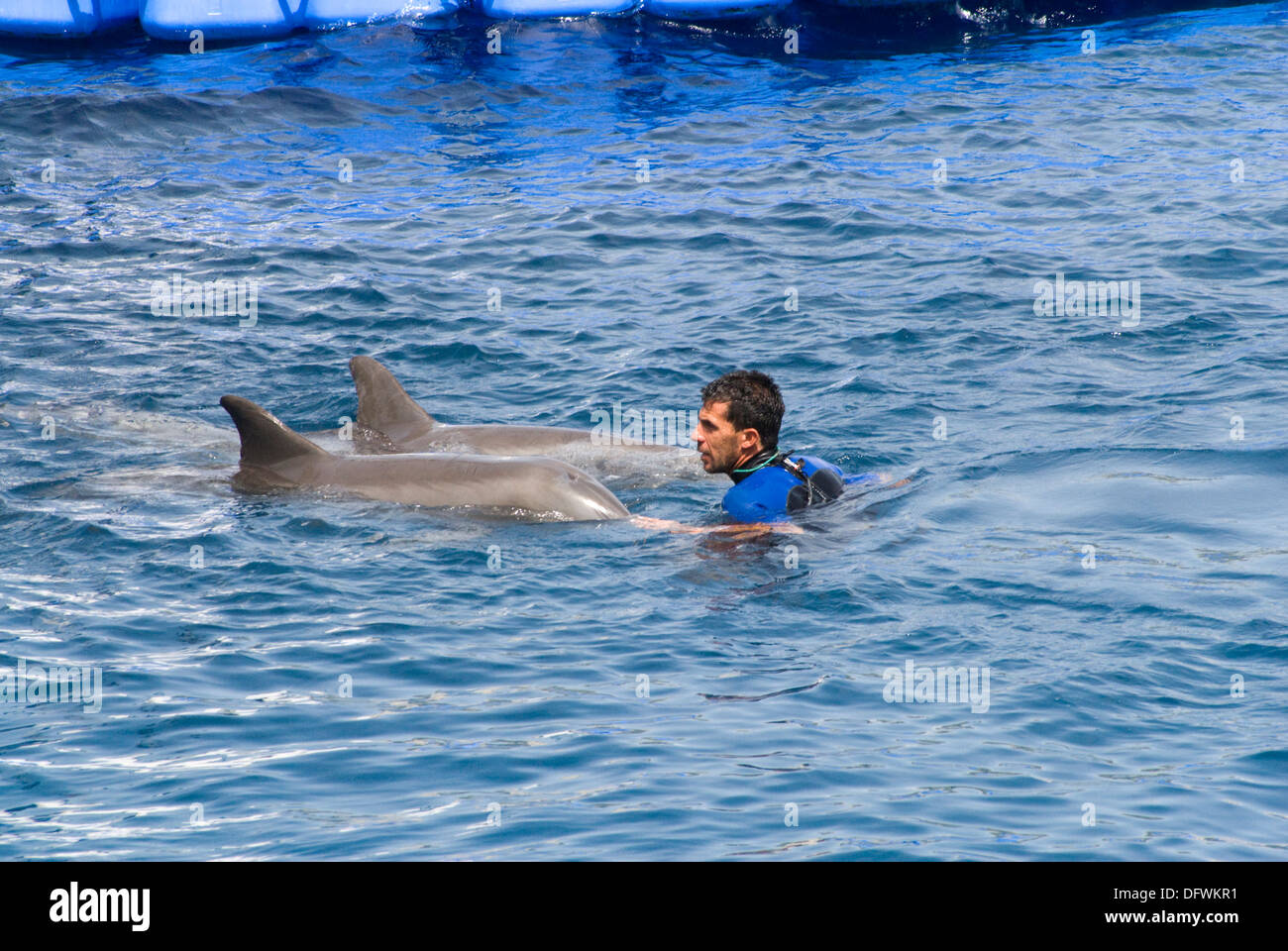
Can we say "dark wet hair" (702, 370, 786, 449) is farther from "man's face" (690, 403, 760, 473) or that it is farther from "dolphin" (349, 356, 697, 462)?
"dolphin" (349, 356, 697, 462)

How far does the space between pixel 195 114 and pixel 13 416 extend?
10.4 meters

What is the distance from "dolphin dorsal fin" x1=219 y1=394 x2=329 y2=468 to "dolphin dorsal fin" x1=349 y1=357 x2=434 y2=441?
3.93ft

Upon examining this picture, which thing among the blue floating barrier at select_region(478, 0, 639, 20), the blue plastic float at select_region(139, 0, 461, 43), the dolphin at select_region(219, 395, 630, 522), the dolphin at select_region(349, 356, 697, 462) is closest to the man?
the dolphin at select_region(219, 395, 630, 522)

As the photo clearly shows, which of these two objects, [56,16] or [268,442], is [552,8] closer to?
[56,16]

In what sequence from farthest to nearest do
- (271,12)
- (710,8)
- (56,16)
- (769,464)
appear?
(710,8) < (271,12) < (56,16) < (769,464)

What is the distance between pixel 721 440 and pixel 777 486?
474mm

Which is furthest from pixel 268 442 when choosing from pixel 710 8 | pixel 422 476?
pixel 710 8

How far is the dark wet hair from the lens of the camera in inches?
357

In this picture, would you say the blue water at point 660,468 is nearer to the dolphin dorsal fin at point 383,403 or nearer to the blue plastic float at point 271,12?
the blue plastic float at point 271,12

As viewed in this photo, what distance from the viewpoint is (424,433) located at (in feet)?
35.0

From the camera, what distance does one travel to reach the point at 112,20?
23953mm

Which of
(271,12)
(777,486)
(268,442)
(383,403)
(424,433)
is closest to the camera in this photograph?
(777,486)

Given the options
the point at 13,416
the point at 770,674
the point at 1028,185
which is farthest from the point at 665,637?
the point at 1028,185
